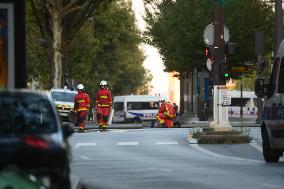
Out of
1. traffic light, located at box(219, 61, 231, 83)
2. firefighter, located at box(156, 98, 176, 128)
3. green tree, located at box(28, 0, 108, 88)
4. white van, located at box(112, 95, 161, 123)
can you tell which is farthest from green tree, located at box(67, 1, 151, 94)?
traffic light, located at box(219, 61, 231, 83)

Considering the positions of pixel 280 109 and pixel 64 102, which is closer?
pixel 280 109

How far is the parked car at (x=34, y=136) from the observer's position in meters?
10.9

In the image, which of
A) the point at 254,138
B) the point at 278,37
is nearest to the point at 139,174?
the point at 254,138

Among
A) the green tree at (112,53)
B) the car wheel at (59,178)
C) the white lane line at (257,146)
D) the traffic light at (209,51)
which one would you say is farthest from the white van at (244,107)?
the car wheel at (59,178)

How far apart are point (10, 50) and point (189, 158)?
8.82 meters

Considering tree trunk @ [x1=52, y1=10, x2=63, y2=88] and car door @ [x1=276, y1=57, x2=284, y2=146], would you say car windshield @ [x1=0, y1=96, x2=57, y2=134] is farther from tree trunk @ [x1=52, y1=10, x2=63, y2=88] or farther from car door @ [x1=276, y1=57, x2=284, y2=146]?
tree trunk @ [x1=52, y1=10, x2=63, y2=88]

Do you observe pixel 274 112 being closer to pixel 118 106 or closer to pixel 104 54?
pixel 118 106

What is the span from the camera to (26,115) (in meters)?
12.1

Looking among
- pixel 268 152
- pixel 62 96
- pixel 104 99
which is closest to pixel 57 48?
pixel 62 96

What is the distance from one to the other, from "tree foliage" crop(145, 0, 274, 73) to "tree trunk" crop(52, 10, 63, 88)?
12304 mm

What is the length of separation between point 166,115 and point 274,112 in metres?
22.8

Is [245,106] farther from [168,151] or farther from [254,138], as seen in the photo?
[168,151]

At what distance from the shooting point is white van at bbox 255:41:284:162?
21375 mm

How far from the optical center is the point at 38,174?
11141mm
